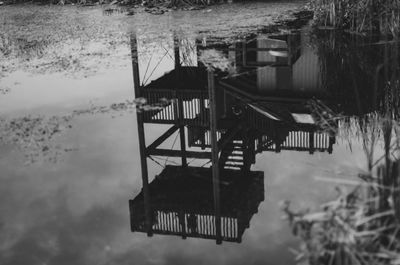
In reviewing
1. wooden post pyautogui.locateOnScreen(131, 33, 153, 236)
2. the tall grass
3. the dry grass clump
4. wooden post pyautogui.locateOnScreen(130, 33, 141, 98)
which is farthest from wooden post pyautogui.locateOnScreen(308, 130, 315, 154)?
the tall grass

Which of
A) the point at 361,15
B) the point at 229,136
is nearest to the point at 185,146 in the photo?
the point at 229,136

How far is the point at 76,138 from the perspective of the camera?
25.3 ft

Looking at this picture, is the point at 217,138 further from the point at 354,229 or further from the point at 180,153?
the point at 354,229

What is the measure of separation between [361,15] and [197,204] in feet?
24.3

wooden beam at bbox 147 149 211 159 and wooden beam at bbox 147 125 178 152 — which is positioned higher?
wooden beam at bbox 147 125 178 152

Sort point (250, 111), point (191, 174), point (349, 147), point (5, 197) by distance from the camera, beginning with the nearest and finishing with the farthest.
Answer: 1. point (5, 197)
2. point (349, 147)
3. point (191, 174)
4. point (250, 111)

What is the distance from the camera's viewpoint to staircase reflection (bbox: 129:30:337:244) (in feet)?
19.5

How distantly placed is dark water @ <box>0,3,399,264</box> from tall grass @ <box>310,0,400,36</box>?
0.43 metres

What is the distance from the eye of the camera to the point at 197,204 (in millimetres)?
6215

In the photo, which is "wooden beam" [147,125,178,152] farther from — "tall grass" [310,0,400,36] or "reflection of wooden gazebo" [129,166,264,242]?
"tall grass" [310,0,400,36]

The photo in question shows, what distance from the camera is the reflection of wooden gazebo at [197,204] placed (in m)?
5.62

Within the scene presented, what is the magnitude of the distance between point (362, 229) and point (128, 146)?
4.41m

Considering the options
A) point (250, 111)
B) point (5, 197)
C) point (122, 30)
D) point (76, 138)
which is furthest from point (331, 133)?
point (122, 30)

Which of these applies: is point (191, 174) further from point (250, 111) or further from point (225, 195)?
point (250, 111)
